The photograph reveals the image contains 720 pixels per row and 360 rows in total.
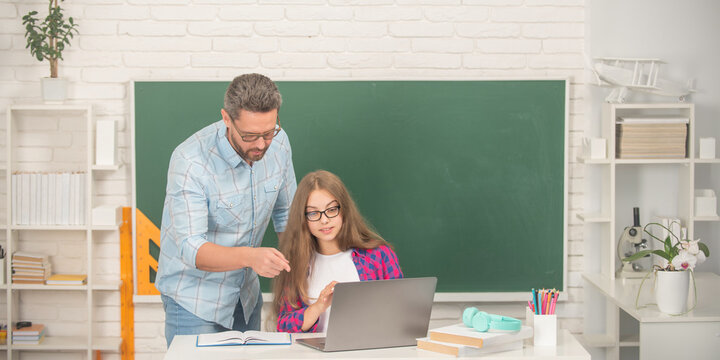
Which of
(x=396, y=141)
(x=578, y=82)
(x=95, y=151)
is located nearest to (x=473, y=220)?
(x=396, y=141)

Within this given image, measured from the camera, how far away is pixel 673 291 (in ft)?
9.02

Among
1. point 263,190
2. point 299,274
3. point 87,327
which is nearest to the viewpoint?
point 299,274

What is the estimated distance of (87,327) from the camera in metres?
3.36

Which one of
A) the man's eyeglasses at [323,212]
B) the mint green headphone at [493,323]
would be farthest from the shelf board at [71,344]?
the mint green headphone at [493,323]

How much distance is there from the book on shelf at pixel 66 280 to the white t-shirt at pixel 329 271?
1355 millimetres

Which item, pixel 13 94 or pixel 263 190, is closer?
pixel 263 190

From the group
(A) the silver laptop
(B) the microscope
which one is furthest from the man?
(B) the microscope

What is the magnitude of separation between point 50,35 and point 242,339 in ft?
5.91

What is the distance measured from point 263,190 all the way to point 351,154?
2.66ft

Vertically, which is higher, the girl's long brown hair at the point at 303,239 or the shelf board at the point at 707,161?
the shelf board at the point at 707,161

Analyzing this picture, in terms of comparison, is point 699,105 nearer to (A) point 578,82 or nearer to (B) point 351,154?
(A) point 578,82

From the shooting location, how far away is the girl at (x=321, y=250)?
249 centimetres

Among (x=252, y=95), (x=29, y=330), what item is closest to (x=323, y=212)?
(x=252, y=95)

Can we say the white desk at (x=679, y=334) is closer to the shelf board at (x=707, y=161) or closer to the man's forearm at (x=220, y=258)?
the shelf board at (x=707, y=161)
